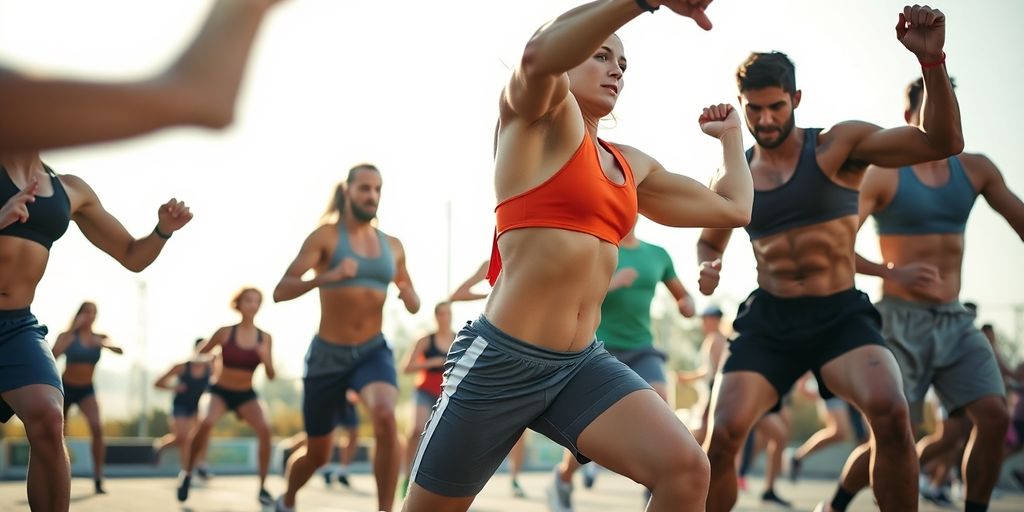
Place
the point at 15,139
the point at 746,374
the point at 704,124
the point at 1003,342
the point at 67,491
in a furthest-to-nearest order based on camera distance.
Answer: the point at 1003,342 → the point at 746,374 → the point at 67,491 → the point at 704,124 → the point at 15,139

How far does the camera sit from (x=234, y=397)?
11312 millimetres

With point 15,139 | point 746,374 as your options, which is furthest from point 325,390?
point 15,139

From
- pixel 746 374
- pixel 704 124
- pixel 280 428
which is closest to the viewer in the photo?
pixel 704 124

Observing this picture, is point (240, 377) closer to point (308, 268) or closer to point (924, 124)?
point (308, 268)

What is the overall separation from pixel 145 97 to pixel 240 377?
10513 mm

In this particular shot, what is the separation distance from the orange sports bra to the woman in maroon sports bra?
737 cm

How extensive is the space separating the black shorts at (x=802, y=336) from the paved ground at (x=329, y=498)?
451 centimetres

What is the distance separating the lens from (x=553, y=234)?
132 inches

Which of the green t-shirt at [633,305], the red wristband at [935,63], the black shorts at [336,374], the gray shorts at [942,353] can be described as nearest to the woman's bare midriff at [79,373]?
the black shorts at [336,374]

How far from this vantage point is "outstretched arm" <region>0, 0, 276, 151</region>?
4.08 feet

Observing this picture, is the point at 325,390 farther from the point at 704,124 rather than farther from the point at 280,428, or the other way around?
the point at 280,428

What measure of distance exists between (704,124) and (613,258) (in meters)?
0.81

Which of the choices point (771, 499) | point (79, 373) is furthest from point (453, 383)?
point (79, 373)

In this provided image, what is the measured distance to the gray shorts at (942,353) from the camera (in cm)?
625
